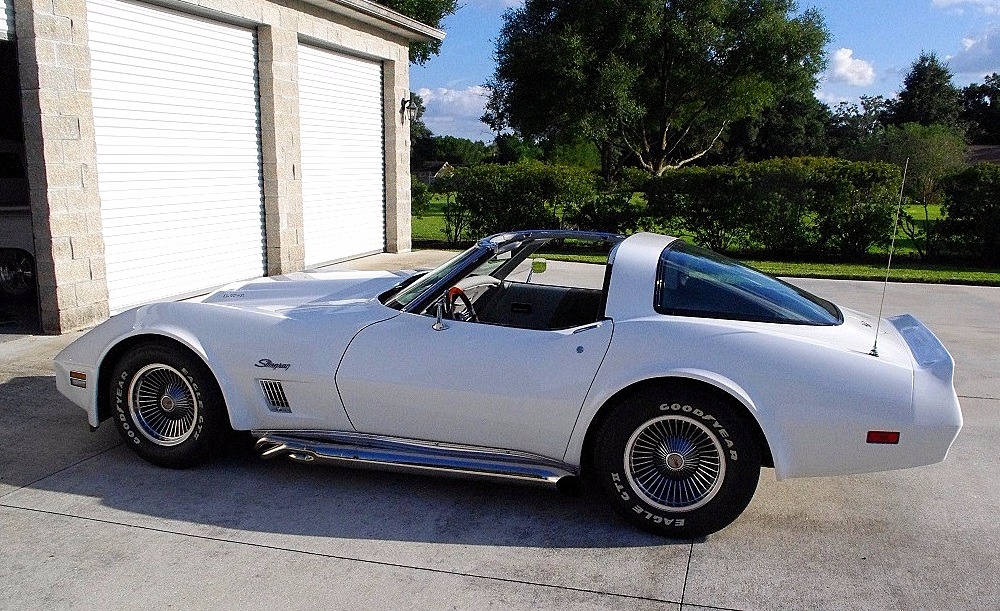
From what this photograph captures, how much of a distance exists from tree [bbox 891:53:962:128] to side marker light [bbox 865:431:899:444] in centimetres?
6238

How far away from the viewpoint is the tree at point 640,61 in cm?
2556

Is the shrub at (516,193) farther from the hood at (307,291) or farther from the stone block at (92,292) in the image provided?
the hood at (307,291)

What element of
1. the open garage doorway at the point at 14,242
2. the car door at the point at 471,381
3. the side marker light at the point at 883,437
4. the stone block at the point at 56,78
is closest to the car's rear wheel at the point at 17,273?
the open garage doorway at the point at 14,242

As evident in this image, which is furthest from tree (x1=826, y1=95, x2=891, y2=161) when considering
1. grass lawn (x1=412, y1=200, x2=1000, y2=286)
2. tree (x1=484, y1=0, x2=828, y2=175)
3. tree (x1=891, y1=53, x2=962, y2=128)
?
grass lawn (x1=412, y1=200, x2=1000, y2=286)

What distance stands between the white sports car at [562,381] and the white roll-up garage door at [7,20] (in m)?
4.08

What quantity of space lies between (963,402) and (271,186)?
341 inches

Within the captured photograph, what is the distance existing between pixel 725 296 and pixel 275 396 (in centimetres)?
234

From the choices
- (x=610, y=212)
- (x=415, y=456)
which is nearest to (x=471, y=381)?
(x=415, y=456)

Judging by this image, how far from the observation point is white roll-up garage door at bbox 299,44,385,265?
1258 cm

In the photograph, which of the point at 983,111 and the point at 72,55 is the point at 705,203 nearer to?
the point at 72,55

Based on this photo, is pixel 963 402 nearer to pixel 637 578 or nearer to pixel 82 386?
pixel 637 578

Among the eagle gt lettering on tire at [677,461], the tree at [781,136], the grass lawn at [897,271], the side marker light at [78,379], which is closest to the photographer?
the eagle gt lettering on tire at [677,461]

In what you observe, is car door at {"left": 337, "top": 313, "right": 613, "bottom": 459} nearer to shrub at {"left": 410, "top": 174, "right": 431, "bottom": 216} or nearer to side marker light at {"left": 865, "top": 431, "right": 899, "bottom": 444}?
side marker light at {"left": 865, "top": 431, "right": 899, "bottom": 444}

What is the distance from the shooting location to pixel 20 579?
3.42 meters
